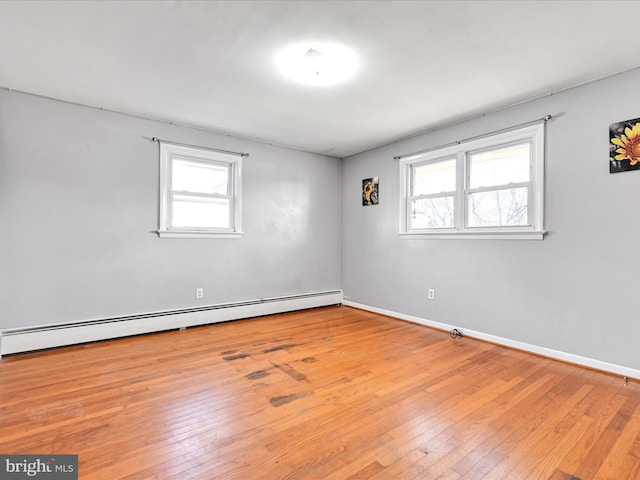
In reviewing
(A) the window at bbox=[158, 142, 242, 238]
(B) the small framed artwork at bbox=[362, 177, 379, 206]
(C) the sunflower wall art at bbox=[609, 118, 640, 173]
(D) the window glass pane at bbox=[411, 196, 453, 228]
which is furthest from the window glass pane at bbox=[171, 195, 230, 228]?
(C) the sunflower wall art at bbox=[609, 118, 640, 173]

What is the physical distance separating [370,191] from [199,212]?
100 inches

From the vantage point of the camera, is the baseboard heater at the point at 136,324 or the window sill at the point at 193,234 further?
the window sill at the point at 193,234

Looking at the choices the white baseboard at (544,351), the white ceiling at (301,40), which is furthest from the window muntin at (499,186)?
the white baseboard at (544,351)

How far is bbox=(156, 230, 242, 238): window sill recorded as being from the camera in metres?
3.80

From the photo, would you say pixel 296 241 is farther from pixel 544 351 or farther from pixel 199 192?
pixel 544 351

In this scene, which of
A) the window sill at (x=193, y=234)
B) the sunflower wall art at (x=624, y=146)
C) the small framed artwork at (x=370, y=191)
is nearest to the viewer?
the sunflower wall art at (x=624, y=146)

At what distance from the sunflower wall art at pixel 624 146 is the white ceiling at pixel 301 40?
468 mm

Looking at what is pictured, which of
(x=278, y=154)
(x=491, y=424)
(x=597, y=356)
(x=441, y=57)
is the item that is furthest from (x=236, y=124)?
(x=597, y=356)

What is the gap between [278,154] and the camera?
4805 mm

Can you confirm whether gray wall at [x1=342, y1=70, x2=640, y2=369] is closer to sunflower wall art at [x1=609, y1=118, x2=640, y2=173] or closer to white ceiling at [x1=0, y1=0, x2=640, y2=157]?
sunflower wall art at [x1=609, y1=118, x2=640, y2=173]

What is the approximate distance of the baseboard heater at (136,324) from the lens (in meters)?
3.02

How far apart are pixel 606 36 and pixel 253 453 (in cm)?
342

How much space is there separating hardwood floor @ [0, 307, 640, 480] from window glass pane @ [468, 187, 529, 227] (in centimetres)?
135

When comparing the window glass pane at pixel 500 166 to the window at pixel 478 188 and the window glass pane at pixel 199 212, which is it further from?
the window glass pane at pixel 199 212
